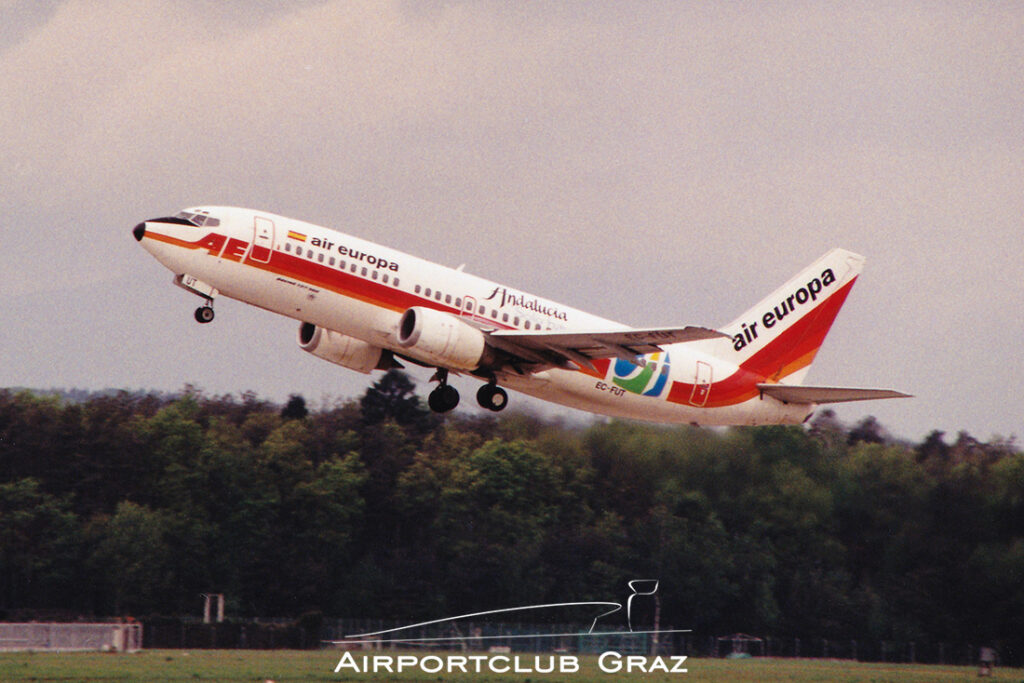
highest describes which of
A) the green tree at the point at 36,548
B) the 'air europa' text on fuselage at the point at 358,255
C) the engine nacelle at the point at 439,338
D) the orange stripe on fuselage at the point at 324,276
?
the 'air europa' text on fuselage at the point at 358,255

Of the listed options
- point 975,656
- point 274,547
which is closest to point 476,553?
point 274,547

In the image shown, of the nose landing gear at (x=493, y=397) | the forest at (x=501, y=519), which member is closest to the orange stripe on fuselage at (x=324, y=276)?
the nose landing gear at (x=493, y=397)

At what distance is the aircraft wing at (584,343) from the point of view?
37906 millimetres

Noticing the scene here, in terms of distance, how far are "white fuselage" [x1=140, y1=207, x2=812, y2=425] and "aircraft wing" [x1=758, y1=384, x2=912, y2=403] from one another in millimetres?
3734

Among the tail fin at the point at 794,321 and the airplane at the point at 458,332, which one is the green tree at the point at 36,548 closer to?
the airplane at the point at 458,332

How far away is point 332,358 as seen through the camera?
4206 centimetres

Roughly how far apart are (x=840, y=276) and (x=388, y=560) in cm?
2633

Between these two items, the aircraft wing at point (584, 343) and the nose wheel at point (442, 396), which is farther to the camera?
the nose wheel at point (442, 396)

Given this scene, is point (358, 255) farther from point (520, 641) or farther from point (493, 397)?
point (520, 641)

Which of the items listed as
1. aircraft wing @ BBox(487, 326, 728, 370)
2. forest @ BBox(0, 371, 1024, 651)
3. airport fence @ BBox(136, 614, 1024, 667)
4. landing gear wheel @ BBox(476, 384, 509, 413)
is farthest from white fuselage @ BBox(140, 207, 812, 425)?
airport fence @ BBox(136, 614, 1024, 667)

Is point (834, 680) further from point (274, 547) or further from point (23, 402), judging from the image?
point (23, 402)

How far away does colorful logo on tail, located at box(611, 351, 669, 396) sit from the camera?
42.4m

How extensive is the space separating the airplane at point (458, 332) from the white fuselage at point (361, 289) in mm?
35

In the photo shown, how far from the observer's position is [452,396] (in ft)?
138
